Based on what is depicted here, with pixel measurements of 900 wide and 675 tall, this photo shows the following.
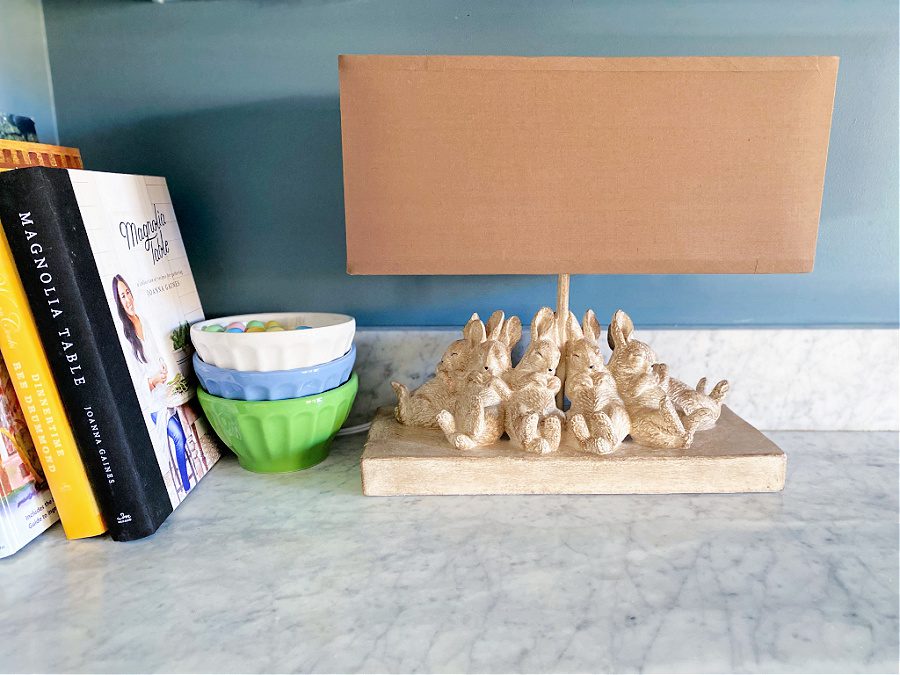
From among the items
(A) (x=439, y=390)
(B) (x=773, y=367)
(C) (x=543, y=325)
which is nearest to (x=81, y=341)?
(A) (x=439, y=390)

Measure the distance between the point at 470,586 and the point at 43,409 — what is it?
0.45 m

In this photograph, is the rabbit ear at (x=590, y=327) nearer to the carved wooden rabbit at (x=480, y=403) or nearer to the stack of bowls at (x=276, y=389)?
the carved wooden rabbit at (x=480, y=403)

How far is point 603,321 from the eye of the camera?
910 millimetres

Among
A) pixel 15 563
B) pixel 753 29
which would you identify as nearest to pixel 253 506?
pixel 15 563

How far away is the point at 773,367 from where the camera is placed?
2.94 ft

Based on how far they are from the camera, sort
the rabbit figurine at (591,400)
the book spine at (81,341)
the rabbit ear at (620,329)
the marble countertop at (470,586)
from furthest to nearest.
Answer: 1. the rabbit ear at (620,329)
2. the rabbit figurine at (591,400)
3. the book spine at (81,341)
4. the marble countertop at (470,586)

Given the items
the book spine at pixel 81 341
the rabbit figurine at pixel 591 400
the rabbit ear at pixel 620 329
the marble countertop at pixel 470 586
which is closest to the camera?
the marble countertop at pixel 470 586

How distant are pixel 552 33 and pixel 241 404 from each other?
635 mm

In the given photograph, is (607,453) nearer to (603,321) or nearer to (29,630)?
(603,321)

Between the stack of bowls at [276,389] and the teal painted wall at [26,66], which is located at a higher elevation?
the teal painted wall at [26,66]

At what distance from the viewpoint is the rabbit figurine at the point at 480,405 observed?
70 cm

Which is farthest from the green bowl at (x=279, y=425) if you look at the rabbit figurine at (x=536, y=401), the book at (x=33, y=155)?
the book at (x=33, y=155)

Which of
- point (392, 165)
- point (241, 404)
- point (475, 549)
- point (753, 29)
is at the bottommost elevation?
point (475, 549)

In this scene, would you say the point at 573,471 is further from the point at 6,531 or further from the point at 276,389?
the point at 6,531
